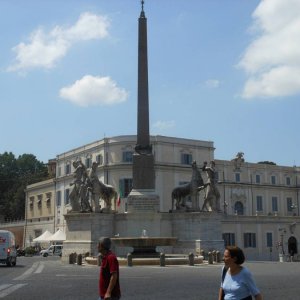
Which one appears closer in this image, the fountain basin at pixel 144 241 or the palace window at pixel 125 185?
the fountain basin at pixel 144 241

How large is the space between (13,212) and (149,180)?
252 ft

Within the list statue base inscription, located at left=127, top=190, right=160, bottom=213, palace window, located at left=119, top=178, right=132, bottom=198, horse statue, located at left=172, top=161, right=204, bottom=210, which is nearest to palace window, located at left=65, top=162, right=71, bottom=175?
palace window, located at left=119, top=178, right=132, bottom=198

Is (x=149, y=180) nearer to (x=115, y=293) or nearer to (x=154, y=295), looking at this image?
(x=154, y=295)

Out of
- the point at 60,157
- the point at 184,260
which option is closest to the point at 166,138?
the point at 60,157

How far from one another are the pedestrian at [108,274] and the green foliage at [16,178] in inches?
3806

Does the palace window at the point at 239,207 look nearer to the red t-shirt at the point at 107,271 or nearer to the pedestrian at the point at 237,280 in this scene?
the red t-shirt at the point at 107,271

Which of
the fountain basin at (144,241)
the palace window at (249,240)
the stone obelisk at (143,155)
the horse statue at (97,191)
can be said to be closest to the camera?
the fountain basin at (144,241)

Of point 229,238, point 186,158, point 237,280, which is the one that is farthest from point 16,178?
point 237,280

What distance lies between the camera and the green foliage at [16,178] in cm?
10338

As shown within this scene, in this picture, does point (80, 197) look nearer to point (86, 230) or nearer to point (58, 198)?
point (86, 230)

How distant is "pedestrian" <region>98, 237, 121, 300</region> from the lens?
7027 millimetres

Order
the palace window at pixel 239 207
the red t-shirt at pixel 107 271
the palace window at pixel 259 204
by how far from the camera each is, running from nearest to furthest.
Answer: the red t-shirt at pixel 107 271
the palace window at pixel 239 207
the palace window at pixel 259 204

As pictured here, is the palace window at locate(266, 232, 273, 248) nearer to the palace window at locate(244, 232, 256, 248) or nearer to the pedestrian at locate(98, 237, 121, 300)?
the palace window at locate(244, 232, 256, 248)

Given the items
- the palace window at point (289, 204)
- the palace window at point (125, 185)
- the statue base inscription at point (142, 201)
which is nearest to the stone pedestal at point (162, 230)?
the statue base inscription at point (142, 201)
